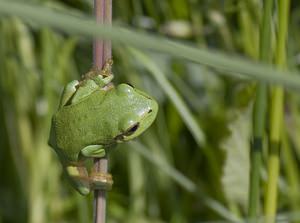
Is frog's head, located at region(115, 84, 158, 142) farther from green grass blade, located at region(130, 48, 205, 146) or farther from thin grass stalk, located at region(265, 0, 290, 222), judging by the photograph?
green grass blade, located at region(130, 48, 205, 146)

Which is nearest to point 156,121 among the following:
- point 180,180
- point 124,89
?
point 180,180

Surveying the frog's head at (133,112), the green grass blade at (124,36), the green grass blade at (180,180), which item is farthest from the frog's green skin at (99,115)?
the green grass blade at (180,180)

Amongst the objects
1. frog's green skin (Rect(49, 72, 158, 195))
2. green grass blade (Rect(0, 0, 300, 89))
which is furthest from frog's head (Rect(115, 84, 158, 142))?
green grass blade (Rect(0, 0, 300, 89))

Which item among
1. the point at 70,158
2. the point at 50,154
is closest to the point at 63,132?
the point at 70,158

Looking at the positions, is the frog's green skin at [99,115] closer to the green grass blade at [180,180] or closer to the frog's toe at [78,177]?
the frog's toe at [78,177]

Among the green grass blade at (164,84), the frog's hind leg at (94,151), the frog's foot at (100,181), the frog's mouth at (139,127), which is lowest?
the green grass blade at (164,84)

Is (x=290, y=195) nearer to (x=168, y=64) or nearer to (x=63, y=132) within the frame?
(x=168, y=64)

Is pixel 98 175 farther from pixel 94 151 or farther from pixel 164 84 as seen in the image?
pixel 164 84
